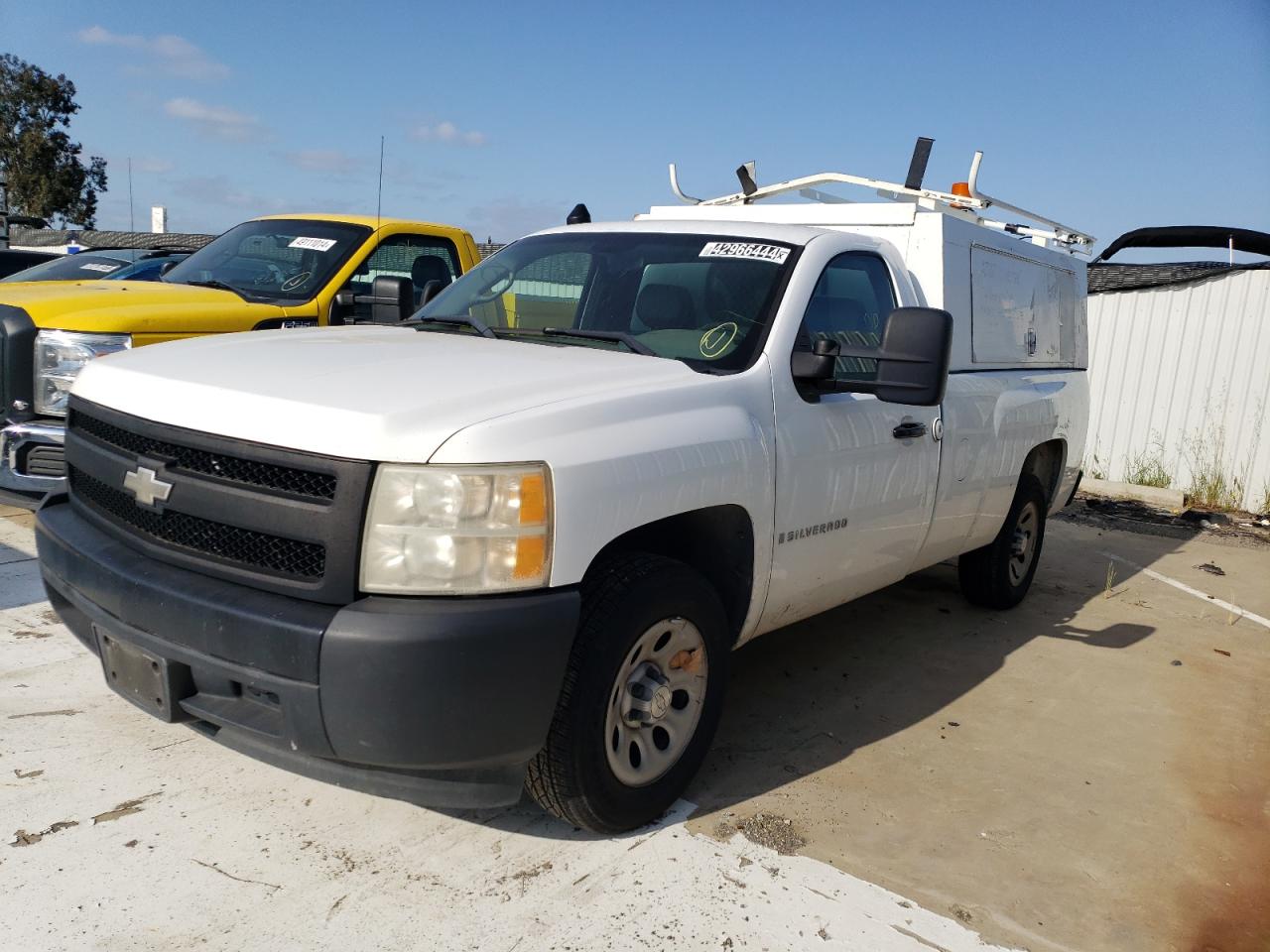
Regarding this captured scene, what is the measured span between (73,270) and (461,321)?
6.33 metres

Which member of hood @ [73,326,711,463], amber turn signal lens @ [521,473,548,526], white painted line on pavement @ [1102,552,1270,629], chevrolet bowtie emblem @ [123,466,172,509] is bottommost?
white painted line on pavement @ [1102,552,1270,629]

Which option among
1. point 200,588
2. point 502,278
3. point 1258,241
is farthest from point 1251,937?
point 1258,241

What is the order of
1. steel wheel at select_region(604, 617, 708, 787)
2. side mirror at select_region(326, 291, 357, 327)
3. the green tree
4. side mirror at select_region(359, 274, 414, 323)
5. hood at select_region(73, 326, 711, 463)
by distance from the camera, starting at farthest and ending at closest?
the green tree < side mirror at select_region(326, 291, 357, 327) < side mirror at select_region(359, 274, 414, 323) < steel wheel at select_region(604, 617, 708, 787) < hood at select_region(73, 326, 711, 463)

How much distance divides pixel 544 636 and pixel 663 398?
33.7 inches

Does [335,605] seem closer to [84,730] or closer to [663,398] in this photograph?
[663,398]

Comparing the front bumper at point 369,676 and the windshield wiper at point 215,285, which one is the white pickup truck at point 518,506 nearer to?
the front bumper at point 369,676

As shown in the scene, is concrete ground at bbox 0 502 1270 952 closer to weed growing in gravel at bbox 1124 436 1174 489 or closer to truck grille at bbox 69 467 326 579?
truck grille at bbox 69 467 326 579

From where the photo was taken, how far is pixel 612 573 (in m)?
Answer: 2.98

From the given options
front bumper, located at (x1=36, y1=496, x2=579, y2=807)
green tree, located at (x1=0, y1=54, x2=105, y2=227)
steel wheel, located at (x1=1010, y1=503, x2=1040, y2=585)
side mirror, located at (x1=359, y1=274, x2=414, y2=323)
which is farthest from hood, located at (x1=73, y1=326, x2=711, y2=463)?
green tree, located at (x1=0, y1=54, x2=105, y2=227)

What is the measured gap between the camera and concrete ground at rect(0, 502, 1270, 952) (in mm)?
2783

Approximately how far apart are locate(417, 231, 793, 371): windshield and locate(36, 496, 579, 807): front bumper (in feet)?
4.29

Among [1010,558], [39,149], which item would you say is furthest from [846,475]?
[39,149]

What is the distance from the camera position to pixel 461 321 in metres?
4.14

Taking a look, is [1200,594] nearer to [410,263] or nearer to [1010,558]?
[1010,558]
